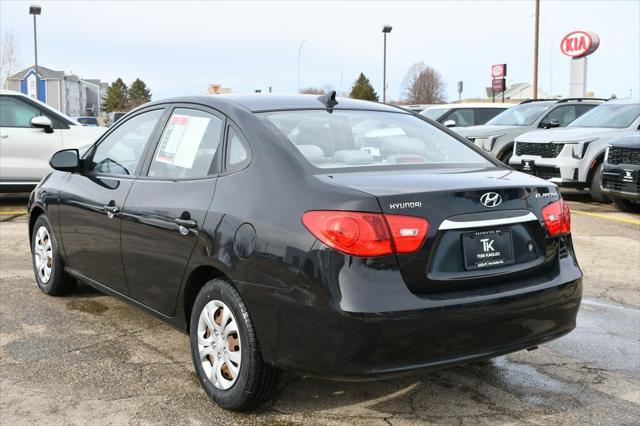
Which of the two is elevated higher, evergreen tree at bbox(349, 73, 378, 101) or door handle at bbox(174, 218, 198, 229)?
evergreen tree at bbox(349, 73, 378, 101)

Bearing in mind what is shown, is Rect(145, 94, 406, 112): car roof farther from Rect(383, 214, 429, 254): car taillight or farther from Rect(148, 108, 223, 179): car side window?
Rect(383, 214, 429, 254): car taillight

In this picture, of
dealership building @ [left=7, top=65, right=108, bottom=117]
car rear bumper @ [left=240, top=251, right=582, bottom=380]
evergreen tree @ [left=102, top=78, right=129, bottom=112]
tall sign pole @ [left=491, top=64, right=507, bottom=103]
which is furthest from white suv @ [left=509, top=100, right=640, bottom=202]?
evergreen tree @ [left=102, top=78, right=129, bottom=112]

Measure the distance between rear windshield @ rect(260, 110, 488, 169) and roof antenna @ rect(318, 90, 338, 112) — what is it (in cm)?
7

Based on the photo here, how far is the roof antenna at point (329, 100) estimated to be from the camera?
4148 mm

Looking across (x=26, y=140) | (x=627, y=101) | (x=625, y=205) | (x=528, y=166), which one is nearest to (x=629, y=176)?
(x=625, y=205)

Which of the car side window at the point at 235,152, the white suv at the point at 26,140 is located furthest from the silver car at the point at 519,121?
the car side window at the point at 235,152

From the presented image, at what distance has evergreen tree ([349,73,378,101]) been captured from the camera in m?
94.9

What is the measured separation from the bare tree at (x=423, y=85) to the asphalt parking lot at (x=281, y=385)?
95624mm

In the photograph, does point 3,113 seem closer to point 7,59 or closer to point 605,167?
point 605,167

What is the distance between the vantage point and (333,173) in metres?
3.31

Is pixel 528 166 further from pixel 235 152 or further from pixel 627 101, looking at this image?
pixel 235 152

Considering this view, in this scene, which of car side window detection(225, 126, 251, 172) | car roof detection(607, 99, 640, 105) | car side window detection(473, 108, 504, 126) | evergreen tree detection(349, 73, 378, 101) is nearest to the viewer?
car side window detection(225, 126, 251, 172)

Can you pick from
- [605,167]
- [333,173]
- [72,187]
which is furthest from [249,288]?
[605,167]

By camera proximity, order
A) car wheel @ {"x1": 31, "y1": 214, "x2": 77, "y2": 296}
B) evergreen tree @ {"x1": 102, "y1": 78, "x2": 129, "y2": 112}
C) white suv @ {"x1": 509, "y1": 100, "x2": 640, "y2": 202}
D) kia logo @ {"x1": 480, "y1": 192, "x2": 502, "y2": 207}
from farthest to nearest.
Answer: evergreen tree @ {"x1": 102, "y1": 78, "x2": 129, "y2": 112}
white suv @ {"x1": 509, "y1": 100, "x2": 640, "y2": 202}
car wheel @ {"x1": 31, "y1": 214, "x2": 77, "y2": 296}
kia logo @ {"x1": 480, "y1": 192, "x2": 502, "y2": 207}
